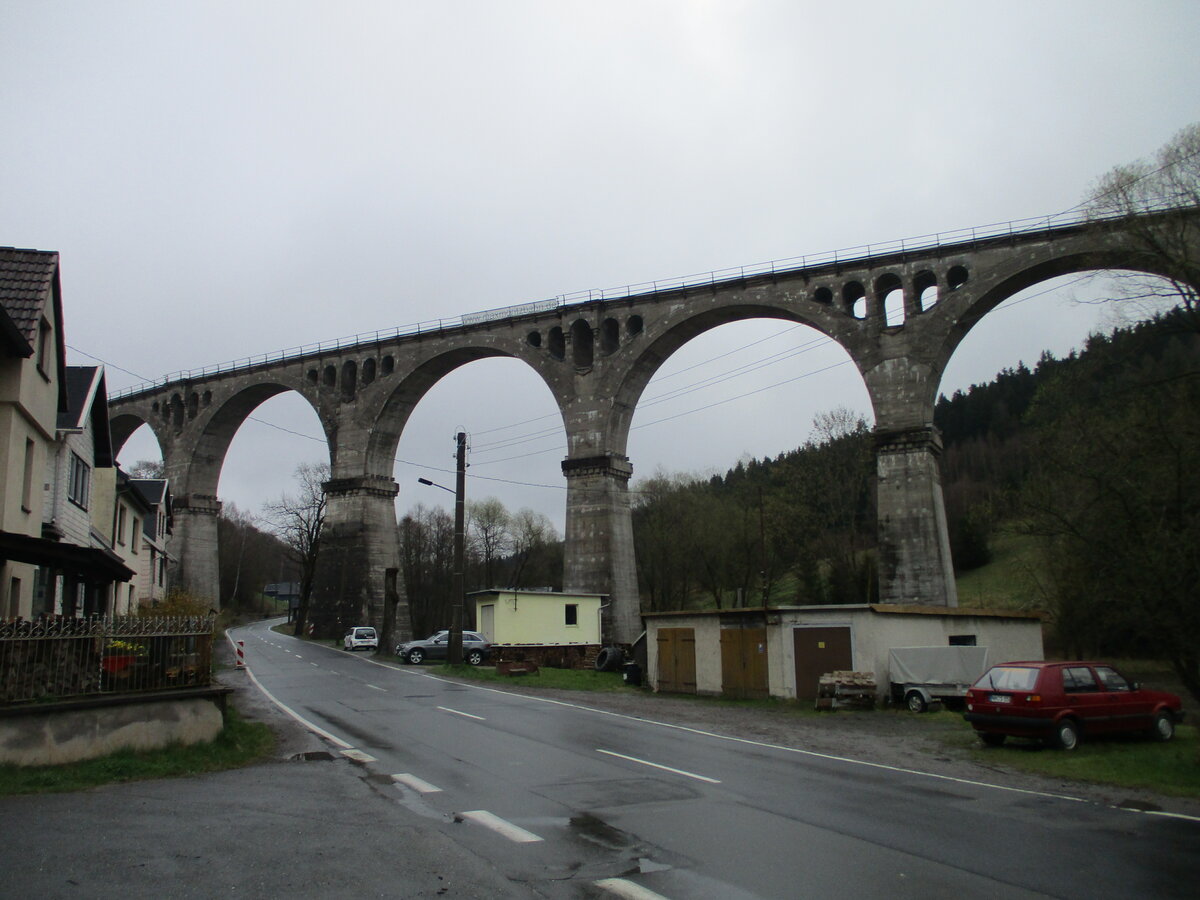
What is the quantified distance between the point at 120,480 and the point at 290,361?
75.6ft

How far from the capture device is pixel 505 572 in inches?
3834

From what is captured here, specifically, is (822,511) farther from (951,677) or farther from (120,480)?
(120,480)

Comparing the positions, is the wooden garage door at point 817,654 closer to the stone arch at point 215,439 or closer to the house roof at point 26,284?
the house roof at point 26,284

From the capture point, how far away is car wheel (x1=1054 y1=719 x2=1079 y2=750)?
14125mm

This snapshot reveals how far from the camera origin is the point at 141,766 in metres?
11.2

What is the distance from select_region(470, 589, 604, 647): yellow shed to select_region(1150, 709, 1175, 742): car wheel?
25.2m

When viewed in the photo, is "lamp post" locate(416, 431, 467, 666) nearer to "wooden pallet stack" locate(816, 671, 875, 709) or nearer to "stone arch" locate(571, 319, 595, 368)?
"stone arch" locate(571, 319, 595, 368)

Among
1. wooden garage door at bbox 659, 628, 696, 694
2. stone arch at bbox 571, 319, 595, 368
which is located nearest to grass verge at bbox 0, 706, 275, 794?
wooden garage door at bbox 659, 628, 696, 694

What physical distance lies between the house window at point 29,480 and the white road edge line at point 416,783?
411 inches

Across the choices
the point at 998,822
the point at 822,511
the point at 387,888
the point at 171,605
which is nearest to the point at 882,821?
the point at 998,822

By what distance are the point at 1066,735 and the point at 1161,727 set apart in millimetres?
2533

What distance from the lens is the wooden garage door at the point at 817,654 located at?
894 inches

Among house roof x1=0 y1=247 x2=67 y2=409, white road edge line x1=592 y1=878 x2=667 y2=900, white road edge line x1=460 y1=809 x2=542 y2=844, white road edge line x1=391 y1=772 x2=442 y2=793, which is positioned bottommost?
white road edge line x1=391 y1=772 x2=442 y2=793

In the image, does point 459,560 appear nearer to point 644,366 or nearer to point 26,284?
point 644,366
